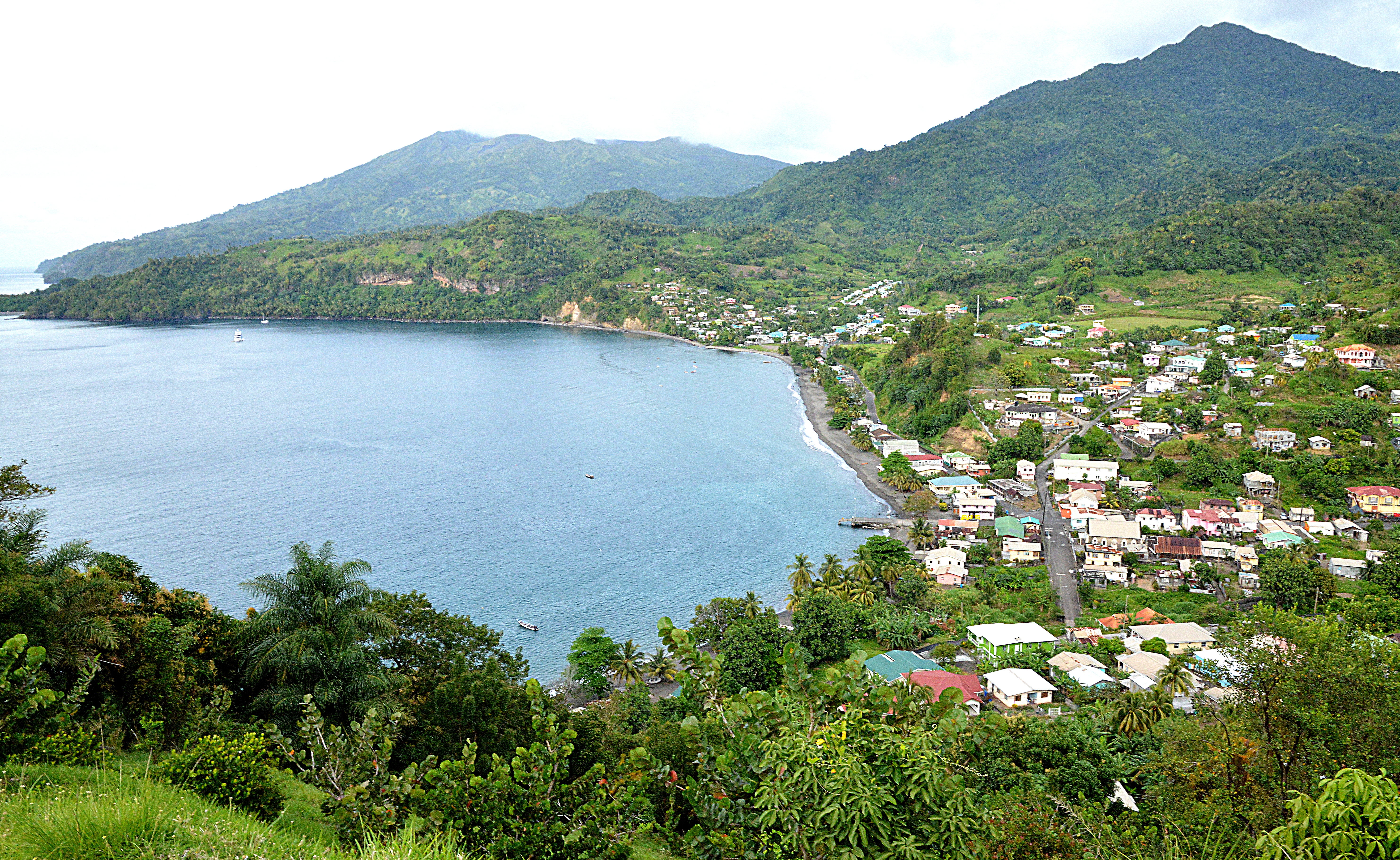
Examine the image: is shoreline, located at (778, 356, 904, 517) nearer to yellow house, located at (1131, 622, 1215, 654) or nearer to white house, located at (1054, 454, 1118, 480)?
white house, located at (1054, 454, 1118, 480)

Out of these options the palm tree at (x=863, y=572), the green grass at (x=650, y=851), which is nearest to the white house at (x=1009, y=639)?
the palm tree at (x=863, y=572)

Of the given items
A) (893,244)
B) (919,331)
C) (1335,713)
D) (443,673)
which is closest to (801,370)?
(919,331)

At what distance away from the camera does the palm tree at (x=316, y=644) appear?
1059cm

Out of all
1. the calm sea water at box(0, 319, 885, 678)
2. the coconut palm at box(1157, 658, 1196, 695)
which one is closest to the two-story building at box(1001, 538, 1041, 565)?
the calm sea water at box(0, 319, 885, 678)

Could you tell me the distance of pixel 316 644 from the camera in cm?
1092

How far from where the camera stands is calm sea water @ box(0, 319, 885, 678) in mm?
26984

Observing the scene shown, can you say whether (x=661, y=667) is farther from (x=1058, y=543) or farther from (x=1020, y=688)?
(x=1058, y=543)

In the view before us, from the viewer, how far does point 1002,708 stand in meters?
18.4

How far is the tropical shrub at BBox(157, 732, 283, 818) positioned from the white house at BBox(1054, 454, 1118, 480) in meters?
35.5

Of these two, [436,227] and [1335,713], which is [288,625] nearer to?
[1335,713]

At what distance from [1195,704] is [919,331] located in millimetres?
44882

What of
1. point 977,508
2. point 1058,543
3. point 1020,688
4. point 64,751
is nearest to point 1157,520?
point 1058,543

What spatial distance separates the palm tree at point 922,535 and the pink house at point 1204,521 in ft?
30.8

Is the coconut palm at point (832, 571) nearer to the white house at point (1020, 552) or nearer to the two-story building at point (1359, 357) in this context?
the white house at point (1020, 552)
